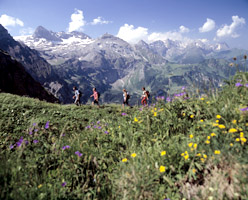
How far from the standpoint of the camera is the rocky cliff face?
50.1 metres

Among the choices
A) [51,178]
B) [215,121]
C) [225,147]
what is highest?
[215,121]

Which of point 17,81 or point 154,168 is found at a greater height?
point 17,81

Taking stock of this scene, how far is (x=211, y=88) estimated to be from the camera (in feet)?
18.3

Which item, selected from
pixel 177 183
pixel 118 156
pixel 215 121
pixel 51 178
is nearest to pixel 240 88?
pixel 215 121

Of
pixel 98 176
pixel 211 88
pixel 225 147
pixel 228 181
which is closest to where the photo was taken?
pixel 228 181

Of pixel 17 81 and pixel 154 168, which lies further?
pixel 17 81

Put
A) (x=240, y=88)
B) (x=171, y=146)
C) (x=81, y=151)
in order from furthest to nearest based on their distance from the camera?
1. (x=240, y=88)
2. (x=81, y=151)
3. (x=171, y=146)

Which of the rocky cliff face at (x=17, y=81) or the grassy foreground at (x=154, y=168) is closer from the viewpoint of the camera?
the grassy foreground at (x=154, y=168)

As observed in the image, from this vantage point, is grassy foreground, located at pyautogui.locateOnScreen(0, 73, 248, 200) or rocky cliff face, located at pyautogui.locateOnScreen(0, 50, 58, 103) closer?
grassy foreground, located at pyautogui.locateOnScreen(0, 73, 248, 200)

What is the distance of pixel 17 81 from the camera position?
5444 cm

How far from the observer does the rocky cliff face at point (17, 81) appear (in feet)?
164

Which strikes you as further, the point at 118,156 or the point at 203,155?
the point at 118,156

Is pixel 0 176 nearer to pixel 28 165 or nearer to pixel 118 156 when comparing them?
pixel 28 165

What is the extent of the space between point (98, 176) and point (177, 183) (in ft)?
5.32
